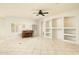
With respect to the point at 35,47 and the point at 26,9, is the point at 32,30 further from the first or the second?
the point at 26,9

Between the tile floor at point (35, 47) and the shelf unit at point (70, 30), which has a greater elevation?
the shelf unit at point (70, 30)

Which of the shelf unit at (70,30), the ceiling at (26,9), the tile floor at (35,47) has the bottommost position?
the tile floor at (35,47)

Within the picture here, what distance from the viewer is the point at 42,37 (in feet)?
10.0

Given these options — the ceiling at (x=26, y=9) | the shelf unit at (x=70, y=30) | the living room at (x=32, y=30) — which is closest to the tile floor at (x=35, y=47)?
the living room at (x=32, y=30)

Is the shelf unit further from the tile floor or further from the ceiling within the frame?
the ceiling

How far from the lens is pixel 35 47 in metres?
2.80

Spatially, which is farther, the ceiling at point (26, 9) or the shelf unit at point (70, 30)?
the shelf unit at point (70, 30)

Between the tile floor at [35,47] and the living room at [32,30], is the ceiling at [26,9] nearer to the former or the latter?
the living room at [32,30]

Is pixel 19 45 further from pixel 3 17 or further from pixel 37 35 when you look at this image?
pixel 3 17

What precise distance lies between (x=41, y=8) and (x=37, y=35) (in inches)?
27.9

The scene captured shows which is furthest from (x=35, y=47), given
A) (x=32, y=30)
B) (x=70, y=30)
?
(x=70, y=30)

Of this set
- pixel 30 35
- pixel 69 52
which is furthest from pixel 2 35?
pixel 69 52

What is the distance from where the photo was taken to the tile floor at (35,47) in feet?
8.62
